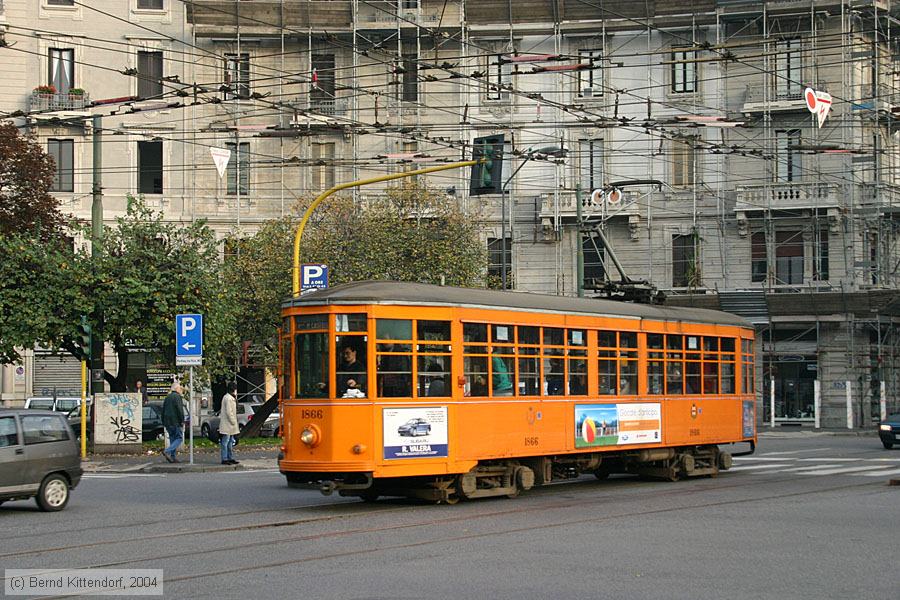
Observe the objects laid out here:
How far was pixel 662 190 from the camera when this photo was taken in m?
50.6

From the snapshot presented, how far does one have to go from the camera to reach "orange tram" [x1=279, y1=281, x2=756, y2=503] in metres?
17.5

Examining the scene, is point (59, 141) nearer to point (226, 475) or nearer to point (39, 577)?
point (226, 475)

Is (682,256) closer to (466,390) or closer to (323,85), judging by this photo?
(323,85)

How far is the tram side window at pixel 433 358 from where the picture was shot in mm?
17953

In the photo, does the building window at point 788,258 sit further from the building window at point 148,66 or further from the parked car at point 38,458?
the parked car at point 38,458

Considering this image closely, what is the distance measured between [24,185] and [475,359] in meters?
28.0

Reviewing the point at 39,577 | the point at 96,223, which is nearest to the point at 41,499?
the point at 39,577

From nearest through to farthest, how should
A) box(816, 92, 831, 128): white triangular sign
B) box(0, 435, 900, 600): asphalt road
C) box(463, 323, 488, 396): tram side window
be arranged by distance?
box(0, 435, 900, 600): asphalt road
box(463, 323, 488, 396): tram side window
box(816, 92, 831, 128): white triangular sign

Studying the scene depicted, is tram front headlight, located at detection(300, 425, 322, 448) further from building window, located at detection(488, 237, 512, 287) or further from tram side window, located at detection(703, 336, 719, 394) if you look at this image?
building window, located at detection(488, 237, 512, 287)

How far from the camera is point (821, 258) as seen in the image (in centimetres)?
4962

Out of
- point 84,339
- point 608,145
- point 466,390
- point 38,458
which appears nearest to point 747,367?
point 466,390

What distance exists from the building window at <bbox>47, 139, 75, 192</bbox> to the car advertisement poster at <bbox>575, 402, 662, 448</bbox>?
116 ft

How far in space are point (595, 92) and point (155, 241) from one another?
21095mm

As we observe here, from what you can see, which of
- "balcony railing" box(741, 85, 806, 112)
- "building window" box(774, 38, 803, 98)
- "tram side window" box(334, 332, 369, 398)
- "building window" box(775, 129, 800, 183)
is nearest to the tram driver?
"tram side window" box(334, 332, 369, 398)
